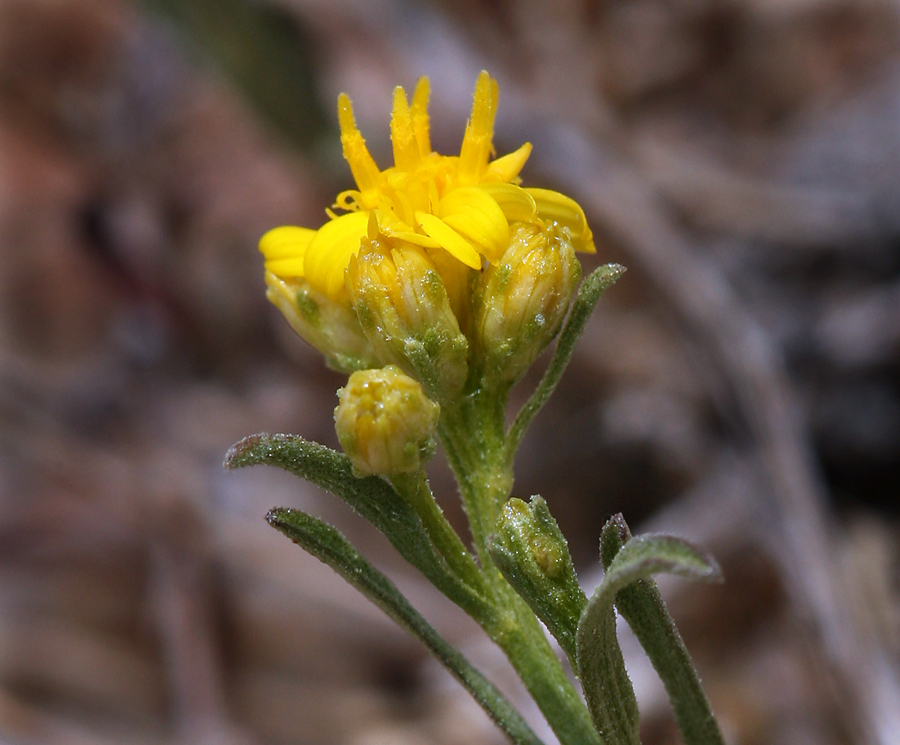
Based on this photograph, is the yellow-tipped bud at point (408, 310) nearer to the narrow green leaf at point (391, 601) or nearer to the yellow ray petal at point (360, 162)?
the yellow ray petal at point (360, 162)

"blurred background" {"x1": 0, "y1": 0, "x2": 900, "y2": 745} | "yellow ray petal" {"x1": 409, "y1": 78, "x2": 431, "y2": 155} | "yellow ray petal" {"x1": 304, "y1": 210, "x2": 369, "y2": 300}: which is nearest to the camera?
"yellow ray petal" {"x1": 304, "y1": 210, "x2": 369, "y2": 300}

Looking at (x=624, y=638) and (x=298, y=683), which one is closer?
(x=624, y=638)

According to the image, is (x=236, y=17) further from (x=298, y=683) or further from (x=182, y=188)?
(x=298, y=683)

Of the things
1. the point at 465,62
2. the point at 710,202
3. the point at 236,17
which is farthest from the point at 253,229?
the point at 710,202

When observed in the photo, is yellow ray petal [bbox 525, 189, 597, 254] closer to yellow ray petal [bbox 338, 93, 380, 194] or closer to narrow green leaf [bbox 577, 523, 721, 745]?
yellow ray petal [bbox 338, 93, 380, 194]

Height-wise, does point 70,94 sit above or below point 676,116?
above

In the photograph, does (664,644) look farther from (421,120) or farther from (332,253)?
(421,120)

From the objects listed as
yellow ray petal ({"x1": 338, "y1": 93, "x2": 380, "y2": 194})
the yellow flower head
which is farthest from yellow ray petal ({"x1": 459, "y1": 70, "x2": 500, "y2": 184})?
yellow ray petal ({"x1": 338, "y1": 93, "x2": 380, "y2": 194})

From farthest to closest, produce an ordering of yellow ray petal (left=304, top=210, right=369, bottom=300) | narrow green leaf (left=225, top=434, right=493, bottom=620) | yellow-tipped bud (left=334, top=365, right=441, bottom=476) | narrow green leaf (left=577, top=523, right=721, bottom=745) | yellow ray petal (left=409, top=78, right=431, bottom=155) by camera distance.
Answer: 1. yellow ray petal (left=409, top=78, right=431, bottom=155)
2. yellow ray petal (left=304, top=210, right=369, bottom=300)
3. narrow green leaf (left=225, top=434, right=493, bottom=620)
4. yellow-tipped bud (left=334, top=365, right=441, bottom=476)
5. narrow green leaf (left=577, top=523, right=721, bottom=745)
